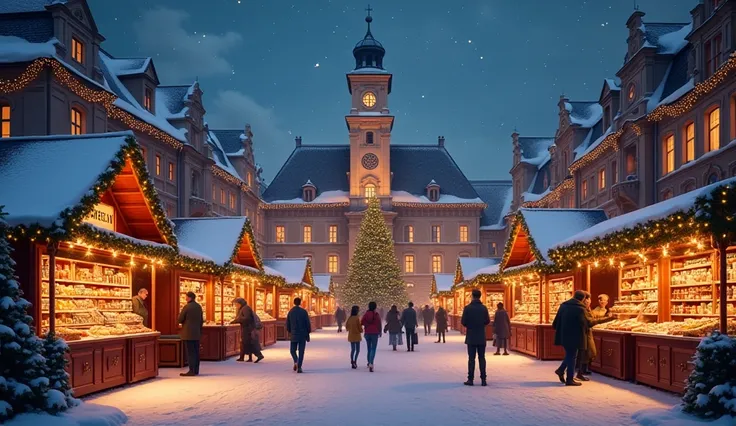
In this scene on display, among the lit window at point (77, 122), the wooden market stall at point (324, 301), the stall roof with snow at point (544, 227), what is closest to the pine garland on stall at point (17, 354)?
the stall roof with snow at point (544, 227)

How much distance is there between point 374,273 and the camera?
54188 mm

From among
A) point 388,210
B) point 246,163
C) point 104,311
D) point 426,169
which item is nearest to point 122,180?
point 104,311

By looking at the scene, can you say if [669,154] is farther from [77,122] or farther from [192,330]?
[77,122]

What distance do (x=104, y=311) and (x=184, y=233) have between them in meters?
7.80

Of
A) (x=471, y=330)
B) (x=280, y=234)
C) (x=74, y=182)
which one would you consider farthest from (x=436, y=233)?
(x=74, y=182)

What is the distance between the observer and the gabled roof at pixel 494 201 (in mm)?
72000

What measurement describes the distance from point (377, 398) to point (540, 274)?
31.9ft

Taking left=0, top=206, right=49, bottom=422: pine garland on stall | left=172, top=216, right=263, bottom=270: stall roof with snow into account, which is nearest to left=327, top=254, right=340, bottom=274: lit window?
left=172, top=216, right=263, bottom=270: stall roof with snow

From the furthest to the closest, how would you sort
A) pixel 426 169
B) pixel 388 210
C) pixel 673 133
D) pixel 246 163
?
pixel 426 169 < pixel 388 210 < pixel 246 163 < pixel 673 133

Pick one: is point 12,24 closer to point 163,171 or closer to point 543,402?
point 163,171

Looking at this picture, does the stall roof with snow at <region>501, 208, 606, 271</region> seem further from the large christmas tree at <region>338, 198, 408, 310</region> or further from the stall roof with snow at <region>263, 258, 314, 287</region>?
the large christmas tree at <region>338, 198, 408, 310</region>

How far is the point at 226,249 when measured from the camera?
20953 millimetres

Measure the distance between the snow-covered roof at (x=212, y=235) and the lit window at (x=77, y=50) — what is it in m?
8.06

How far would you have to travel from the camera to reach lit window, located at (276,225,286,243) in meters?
66.7
